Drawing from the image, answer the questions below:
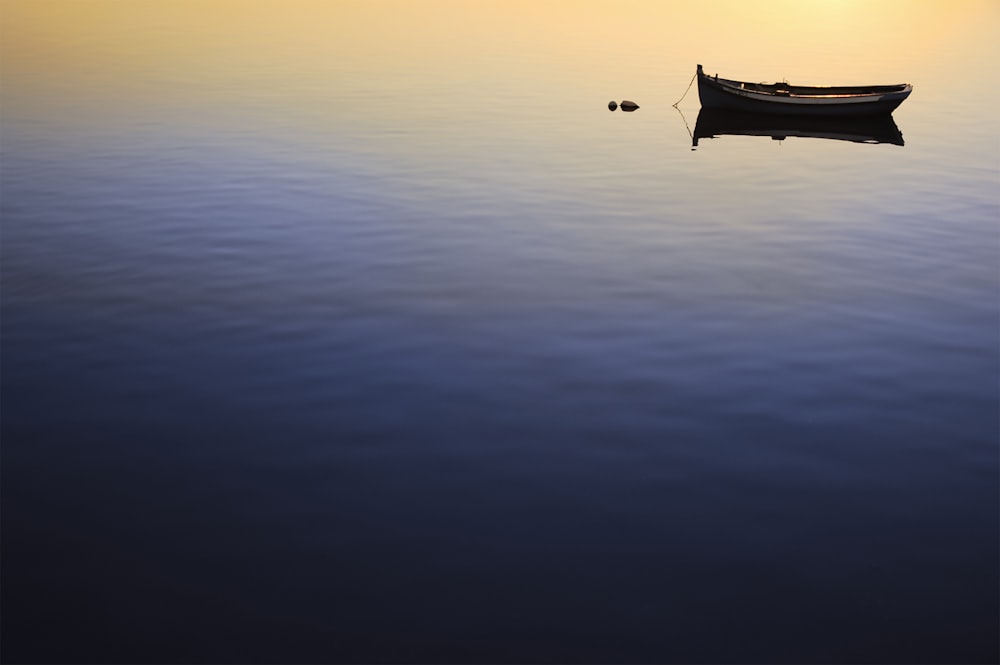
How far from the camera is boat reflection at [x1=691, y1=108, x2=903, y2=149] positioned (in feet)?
154

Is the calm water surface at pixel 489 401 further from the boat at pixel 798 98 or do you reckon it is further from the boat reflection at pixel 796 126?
the boat at pixel 798 98

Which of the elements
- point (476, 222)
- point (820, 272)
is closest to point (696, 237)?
point (820, 272)

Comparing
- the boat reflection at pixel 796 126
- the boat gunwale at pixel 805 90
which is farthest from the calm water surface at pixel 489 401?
the boat gunwale at pixel 805 90

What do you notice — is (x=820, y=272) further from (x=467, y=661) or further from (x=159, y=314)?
(x=467, y=661)

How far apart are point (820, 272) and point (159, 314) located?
14.7 metres

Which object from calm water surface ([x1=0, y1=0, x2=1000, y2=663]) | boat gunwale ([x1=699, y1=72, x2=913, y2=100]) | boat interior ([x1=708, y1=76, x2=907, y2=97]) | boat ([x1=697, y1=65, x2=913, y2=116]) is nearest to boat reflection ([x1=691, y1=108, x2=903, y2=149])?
boat ([x1=697, y1=65, x2=913, y2=116])

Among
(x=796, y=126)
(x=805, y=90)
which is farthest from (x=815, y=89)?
(x=796, y=126)

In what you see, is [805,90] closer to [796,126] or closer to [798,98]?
[798,98]

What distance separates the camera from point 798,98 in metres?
48.8

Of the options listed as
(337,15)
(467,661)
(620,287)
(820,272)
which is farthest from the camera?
(337,15)

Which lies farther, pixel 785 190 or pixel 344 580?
pixel 785 190

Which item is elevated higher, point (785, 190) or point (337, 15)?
point (337, 15)

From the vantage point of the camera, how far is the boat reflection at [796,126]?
4688cm

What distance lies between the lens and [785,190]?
113ft
